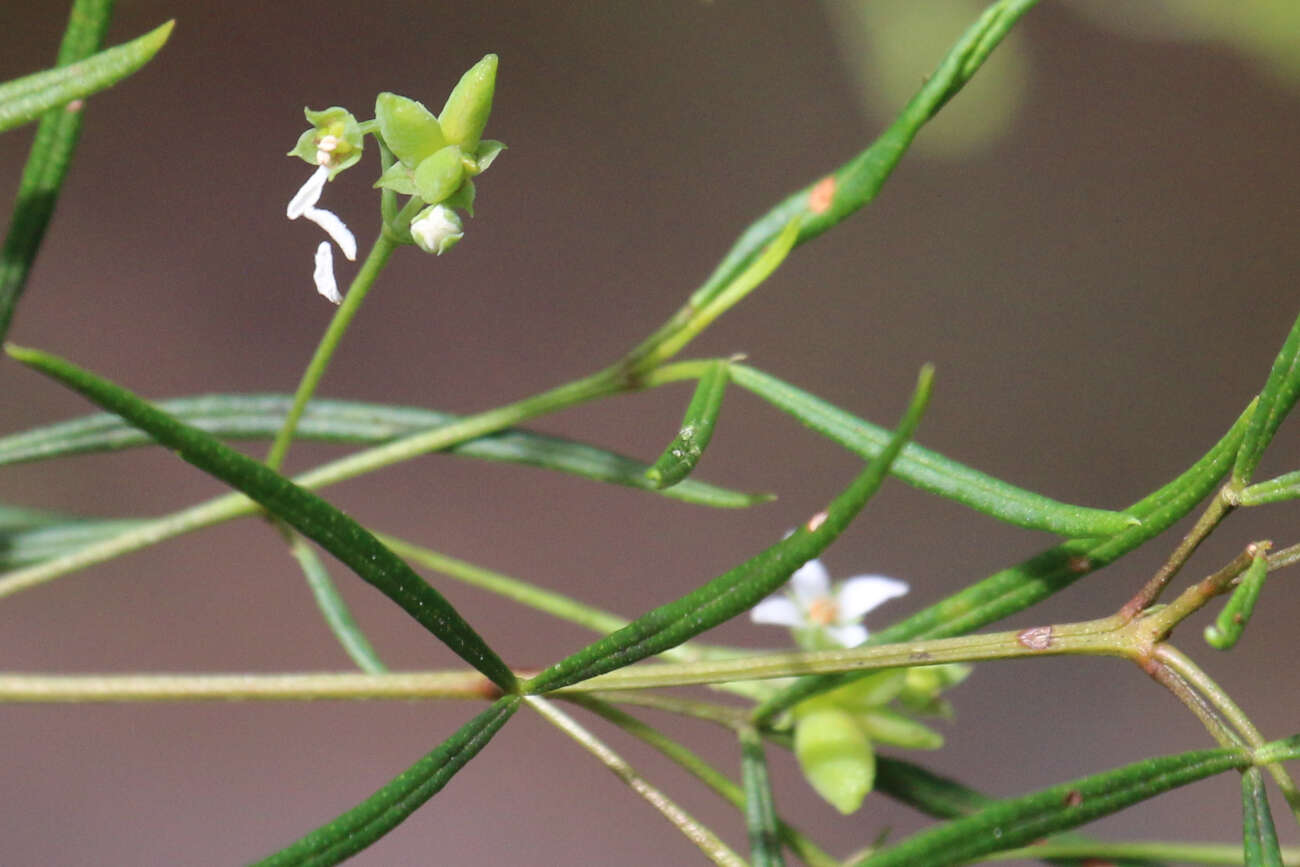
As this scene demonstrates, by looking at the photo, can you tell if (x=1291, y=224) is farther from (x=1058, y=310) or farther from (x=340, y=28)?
(x=340, y=28)

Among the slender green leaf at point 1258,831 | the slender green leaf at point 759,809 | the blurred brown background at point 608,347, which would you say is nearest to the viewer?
the slender green leaf at point 1258,831

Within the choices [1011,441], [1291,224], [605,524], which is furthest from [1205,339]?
[605,524]

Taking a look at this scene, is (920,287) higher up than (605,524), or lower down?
higher up

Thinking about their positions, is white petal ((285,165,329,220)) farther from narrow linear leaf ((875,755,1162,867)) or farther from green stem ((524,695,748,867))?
narrow linear leaf ((875,755,1162,867))

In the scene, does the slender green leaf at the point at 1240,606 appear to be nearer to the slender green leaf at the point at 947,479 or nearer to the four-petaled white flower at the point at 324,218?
the slender green leaf at the point at 947,479

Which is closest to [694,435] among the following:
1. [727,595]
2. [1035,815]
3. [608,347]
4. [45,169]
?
[727,595]

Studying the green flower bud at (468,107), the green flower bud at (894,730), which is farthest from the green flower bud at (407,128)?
the green flower bud at (894,730)

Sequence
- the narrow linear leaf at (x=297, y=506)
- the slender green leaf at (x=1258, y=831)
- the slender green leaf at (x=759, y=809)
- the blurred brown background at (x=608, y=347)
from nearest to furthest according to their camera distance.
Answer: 1. the narrow linear leaf at (x=297, y=506)
2. the slender green leaf at (x=1258, y=831)
3. the slender green leaf at (x=759, y=809)
4. the blurred brown background at (x=608, y=347)

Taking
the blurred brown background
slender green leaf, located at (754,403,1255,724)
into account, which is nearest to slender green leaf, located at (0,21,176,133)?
slender green leaf, located at (754,403,1255,724)
